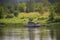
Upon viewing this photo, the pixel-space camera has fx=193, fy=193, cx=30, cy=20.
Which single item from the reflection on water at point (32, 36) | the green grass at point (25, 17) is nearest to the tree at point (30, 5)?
the green grass at point (25, 17)

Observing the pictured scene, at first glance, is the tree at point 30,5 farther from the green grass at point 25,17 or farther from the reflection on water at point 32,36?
the reflection on water at point 32,36

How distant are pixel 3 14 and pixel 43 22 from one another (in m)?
2.69

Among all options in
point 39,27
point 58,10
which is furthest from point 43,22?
point 58,10

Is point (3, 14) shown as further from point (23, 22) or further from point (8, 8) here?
point (23, 22)

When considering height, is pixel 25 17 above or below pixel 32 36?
above

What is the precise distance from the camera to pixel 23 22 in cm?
1240

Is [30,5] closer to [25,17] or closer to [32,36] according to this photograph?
[25,17]

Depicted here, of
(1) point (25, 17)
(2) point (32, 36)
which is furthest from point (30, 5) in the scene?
(2) point (32, 36)

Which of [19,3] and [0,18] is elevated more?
[19,3]

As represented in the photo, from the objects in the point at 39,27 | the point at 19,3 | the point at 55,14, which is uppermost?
the point at 19,3

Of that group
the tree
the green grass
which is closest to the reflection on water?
the green grass

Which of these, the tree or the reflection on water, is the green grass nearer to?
the tree

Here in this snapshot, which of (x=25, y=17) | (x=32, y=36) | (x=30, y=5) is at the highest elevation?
(x=30, y=5)

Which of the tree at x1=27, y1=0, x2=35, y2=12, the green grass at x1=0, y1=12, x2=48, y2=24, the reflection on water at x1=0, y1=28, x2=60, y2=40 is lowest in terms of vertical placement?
the reflection on water at x1=0, y1=28, x2=60, y2=40
